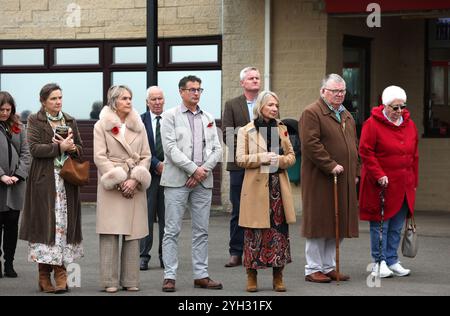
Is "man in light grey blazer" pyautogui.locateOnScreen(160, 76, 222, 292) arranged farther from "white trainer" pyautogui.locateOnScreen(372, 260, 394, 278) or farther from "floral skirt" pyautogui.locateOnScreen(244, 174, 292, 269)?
"white trainer" pyautogui.locateOnScreen(372, 260, 394, 278)

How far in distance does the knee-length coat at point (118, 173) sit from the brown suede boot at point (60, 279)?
545 mm

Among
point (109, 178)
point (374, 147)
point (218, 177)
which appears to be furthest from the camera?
point (218, 177)

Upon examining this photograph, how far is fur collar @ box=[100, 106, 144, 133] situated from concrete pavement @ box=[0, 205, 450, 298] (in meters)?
1.58

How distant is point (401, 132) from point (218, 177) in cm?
641

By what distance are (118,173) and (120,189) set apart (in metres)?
0.20

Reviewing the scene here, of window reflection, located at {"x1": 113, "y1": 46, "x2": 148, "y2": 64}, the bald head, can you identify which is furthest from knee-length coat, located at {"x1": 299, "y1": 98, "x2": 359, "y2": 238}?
window reflection, located at {"x1": 113, "y1": 46, "x2": 148, "y2": 64}

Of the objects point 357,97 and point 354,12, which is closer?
point 354,12

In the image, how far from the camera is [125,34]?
17.8 metres

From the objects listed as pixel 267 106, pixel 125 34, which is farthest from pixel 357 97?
pixel 267 106

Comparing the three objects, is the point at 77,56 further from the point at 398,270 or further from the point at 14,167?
the point at 398,270

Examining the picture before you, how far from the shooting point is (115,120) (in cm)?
1034

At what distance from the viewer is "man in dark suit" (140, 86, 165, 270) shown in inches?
465

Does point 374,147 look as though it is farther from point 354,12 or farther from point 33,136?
point 354,12

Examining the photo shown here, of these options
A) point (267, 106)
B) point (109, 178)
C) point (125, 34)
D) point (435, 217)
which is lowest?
point (435, 217)
